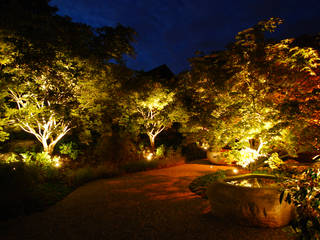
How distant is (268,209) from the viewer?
13.2 feet

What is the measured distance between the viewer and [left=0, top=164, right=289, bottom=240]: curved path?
399 centimetres

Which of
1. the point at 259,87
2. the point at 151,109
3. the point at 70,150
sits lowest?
the point at 70,150

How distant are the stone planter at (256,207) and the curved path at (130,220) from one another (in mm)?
162

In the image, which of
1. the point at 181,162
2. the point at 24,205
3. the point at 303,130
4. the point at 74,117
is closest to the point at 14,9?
the point at 74,117

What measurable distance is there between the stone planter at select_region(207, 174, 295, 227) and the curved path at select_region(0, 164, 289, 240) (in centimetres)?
16

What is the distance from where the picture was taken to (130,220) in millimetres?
4715

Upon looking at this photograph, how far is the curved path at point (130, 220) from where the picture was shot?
3.99 m

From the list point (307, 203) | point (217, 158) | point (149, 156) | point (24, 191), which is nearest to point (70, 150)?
point (149, 156)

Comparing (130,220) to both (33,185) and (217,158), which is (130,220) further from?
(217,158)

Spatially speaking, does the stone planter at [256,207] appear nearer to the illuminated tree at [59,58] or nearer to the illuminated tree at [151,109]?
the illuminated tree at [59,58]

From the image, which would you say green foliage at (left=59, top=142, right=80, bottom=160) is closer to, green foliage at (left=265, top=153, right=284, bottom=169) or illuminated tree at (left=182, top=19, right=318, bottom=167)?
illuminated tree at (left=182, top=19, right=318, bottom=167)

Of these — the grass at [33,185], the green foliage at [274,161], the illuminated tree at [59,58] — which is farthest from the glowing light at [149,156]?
the green foliage at [274,161]

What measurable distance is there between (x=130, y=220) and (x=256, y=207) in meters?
2.83

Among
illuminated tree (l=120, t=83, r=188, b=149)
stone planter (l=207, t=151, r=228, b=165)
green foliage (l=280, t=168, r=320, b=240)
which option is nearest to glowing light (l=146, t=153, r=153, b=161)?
illuminated tree (l=120, t=83, r=188, b=149)
